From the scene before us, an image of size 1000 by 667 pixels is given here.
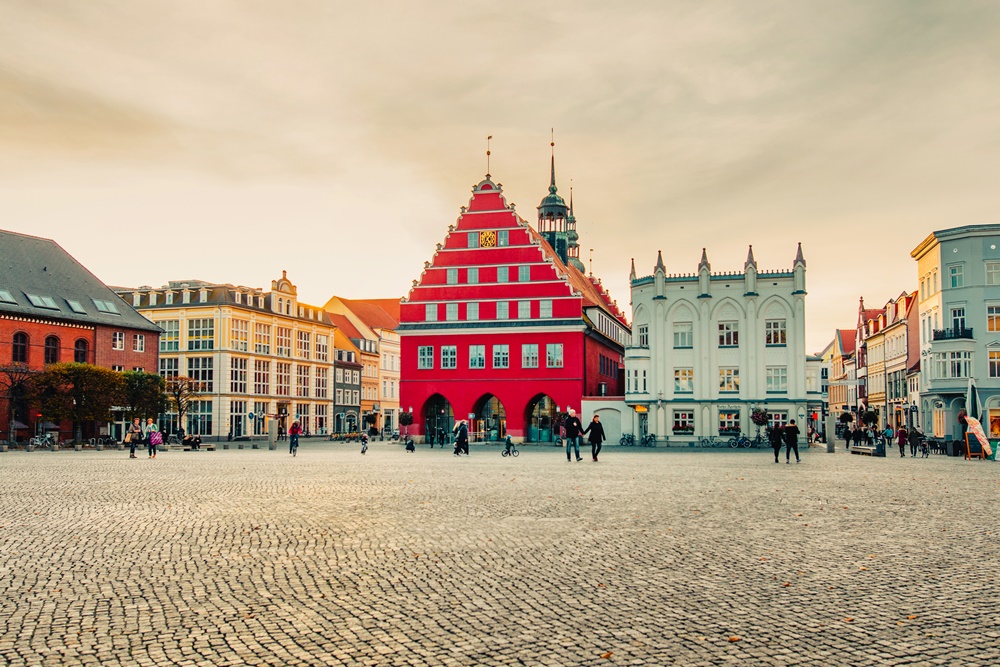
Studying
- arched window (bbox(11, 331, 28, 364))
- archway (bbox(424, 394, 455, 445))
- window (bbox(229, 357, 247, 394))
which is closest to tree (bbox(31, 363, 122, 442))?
arched window (bbox(11, 331, 28, 364))

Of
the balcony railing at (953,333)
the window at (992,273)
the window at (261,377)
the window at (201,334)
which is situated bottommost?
the window at (261,377)

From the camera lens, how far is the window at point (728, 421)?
65.9 m

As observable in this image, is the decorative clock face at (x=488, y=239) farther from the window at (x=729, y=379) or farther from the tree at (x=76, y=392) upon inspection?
the tree at (x=76, y=392)

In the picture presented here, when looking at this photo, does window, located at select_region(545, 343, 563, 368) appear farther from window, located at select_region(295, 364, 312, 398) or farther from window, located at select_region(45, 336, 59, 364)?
window, located at select_region(295, 364, 312, 398)

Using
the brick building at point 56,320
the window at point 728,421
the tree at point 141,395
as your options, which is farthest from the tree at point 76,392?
the window at point 728,421

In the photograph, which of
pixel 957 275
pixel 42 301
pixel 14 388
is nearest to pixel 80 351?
pixel 42 301

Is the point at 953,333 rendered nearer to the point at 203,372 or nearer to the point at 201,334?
the point at 203,372

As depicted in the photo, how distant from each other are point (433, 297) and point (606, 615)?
66144 mm

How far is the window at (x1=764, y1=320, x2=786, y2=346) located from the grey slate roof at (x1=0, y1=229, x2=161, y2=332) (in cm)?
4681

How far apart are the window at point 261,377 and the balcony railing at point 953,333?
199ft

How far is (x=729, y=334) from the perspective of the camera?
66688mm

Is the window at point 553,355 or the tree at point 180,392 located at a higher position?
the window at point 553,355

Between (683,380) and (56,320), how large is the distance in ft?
145

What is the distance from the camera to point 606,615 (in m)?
8.66
